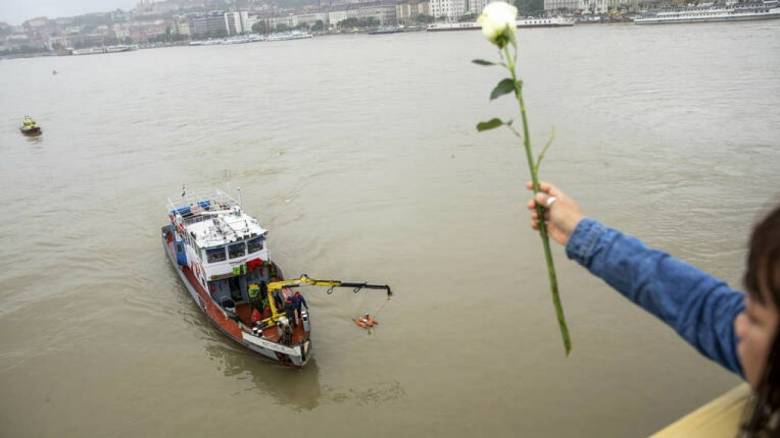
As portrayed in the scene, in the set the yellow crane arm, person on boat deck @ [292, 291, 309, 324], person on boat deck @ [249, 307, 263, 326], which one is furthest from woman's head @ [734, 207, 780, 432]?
person on boat deck @ [249, 307, 263, 326]

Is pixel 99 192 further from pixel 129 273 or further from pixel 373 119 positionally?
pixel 373 119

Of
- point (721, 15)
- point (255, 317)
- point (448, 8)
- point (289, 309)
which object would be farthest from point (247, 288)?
A: point (448, 8)

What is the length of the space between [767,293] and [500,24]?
0.90m

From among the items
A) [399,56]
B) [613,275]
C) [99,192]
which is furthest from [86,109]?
[613,275]

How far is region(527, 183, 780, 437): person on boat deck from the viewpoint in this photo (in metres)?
0.78

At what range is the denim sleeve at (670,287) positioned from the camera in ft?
3.77

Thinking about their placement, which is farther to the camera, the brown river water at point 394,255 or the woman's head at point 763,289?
the brown river water at point 394,255

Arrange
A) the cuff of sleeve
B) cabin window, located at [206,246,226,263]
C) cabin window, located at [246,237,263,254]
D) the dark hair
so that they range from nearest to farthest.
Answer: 1. the dark hair
2. the cuff of sleeve
3. cabin window, located at [206,246,226,263]
4. cabin window, located at [246,237,263,254]

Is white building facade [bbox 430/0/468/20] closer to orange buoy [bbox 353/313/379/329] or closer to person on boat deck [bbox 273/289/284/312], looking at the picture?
orange buoy [bbox 353/313/379/329]

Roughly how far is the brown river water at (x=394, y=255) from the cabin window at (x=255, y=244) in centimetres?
187

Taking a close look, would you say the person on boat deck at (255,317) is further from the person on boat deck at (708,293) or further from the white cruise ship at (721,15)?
the white cruise ship at (721,15)

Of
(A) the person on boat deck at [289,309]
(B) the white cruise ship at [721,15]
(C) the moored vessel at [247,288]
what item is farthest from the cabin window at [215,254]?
(B) the white cruise ship at [721,15]

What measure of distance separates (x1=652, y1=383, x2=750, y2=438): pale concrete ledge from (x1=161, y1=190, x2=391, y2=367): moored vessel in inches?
342

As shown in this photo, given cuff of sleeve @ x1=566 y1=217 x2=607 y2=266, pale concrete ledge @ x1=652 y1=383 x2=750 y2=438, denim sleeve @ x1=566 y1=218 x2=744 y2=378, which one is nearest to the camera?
pale concrete ledge @ x1=652 y1=383 x2=750 y2=438
